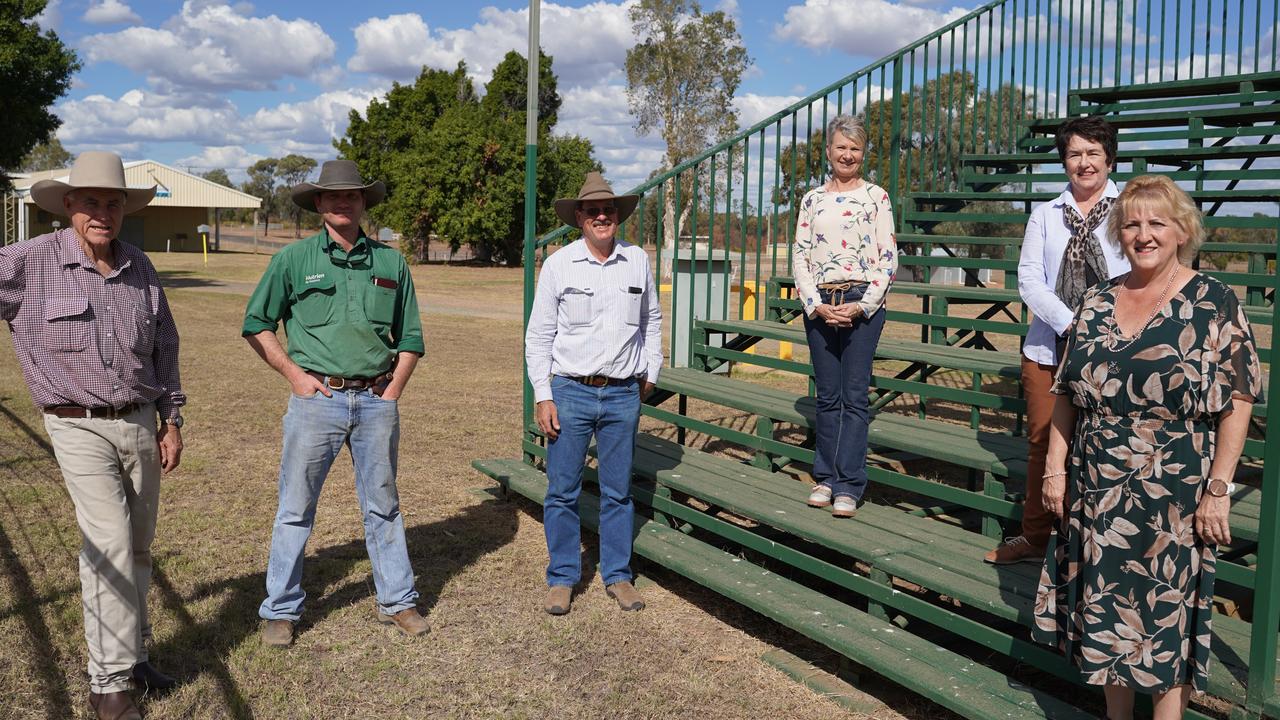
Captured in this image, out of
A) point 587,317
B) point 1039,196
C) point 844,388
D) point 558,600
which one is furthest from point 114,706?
point 1039,196

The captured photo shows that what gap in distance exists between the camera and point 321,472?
443 centimetres

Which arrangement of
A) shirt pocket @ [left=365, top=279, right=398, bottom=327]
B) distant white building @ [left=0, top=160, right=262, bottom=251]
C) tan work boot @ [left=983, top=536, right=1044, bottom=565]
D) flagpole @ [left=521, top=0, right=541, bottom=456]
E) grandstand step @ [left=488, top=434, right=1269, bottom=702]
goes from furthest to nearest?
distant white building @ [left=0, top=160, right=262, bottom=251] → flagpole @ [left=521, top=0, right=541, bottom=456] → shirt pocket @ [left=365, top=279, right=398, bottom=327] → tan work boot @ [left=983, top=536, right=1044, bottom=565] → grandstand step @ [left=488, top=434, right=1269, bottom=702]

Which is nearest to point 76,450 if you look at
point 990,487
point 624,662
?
point 624,662

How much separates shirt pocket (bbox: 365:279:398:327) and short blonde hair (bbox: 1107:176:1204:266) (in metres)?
2.75

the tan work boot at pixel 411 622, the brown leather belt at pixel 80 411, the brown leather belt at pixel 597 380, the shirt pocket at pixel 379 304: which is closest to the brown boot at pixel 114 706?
the brown leather belt at pixel 80 411

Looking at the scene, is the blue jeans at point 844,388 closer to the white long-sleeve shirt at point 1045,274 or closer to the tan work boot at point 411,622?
the white long-sleeve shirt at point 1045,274

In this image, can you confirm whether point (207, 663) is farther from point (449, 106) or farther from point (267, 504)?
point (449, 106)

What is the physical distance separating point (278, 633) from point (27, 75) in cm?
2693

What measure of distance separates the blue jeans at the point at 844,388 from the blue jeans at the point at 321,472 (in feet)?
5.97

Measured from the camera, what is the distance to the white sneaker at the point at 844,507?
15.5 ft

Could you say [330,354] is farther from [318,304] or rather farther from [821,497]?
[821,497]

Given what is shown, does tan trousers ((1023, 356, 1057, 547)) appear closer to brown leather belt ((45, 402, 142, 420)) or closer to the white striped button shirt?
the white striped button shirt

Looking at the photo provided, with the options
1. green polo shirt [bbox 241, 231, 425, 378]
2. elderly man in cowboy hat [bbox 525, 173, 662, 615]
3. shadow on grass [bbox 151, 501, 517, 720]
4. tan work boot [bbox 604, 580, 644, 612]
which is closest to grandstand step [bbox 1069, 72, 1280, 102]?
elderly man in cowboy hat [bbox 525, 173, 662, 615]

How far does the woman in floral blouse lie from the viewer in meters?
4.63
